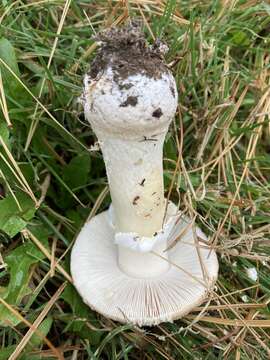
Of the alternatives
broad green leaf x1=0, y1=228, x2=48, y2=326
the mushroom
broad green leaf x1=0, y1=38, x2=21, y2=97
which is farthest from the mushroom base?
broad green leaf x1=0, y1=38, x2=21, y2=97

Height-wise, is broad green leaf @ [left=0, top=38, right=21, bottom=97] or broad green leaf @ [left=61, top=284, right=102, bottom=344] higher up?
broad green leaf @ [left=0, top=38, right=21, bottom=97]

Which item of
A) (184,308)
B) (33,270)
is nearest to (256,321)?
(184,308)

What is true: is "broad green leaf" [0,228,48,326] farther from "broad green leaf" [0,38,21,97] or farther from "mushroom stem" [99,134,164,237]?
"broad green leaf" [0,38,21,97]

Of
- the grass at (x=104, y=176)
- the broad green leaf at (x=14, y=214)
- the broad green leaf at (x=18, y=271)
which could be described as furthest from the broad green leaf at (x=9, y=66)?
the broad green leaf at (x=18, y=271)

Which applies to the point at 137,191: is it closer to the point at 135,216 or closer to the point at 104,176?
the point at 135,216

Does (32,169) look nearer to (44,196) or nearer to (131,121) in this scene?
(44,196)

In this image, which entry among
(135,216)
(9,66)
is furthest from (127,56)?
(9,66)

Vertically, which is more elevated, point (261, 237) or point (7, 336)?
point (261, 237)
